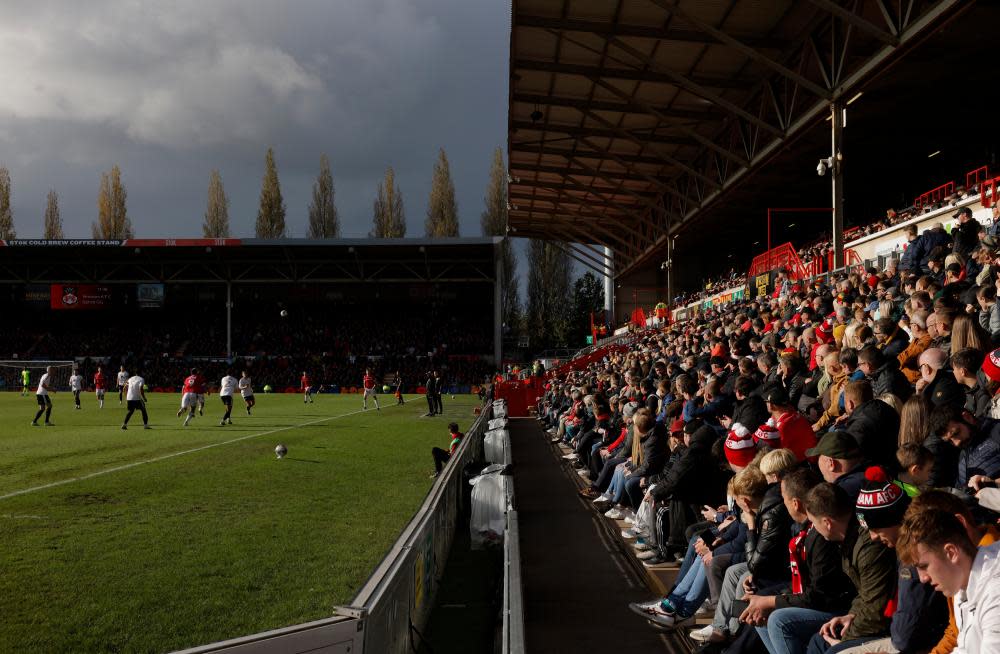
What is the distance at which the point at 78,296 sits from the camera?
51.0m

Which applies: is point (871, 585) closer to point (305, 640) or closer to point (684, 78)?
point (305, 640)

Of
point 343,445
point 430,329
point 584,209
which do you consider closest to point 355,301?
point 430,329

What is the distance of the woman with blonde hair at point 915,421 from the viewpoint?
4875 millimetres

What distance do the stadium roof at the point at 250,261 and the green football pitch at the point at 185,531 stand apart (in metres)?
30.7

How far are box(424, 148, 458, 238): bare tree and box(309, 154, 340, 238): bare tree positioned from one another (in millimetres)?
8880

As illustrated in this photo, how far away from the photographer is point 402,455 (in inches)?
587

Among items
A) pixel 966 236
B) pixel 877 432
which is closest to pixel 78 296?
pixel 966 236

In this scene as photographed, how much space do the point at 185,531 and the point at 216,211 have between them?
6805 cm

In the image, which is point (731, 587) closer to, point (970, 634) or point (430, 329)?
point (970, 634)

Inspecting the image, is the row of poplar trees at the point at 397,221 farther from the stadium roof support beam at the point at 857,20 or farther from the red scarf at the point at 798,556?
the red scarf at the point at 798,556

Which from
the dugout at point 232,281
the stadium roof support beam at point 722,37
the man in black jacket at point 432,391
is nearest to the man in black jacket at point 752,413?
the stadium roof support beam at point 722,37

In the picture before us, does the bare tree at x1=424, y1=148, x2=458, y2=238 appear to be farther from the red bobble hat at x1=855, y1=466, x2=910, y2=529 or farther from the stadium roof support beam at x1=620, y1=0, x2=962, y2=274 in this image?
the red bobble hat at x1=855, y1=466, x2=910, y2=529

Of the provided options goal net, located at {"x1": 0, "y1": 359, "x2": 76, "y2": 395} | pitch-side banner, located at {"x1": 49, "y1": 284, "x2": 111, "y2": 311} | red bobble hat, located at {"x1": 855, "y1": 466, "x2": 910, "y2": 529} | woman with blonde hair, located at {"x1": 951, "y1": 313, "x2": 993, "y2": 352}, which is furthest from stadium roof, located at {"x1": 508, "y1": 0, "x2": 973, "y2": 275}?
pitch-side banner, located at {"x1": 49, "y1": 284, "x2": 111, "y2": 311}

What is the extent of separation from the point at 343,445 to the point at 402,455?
6.88 feet
